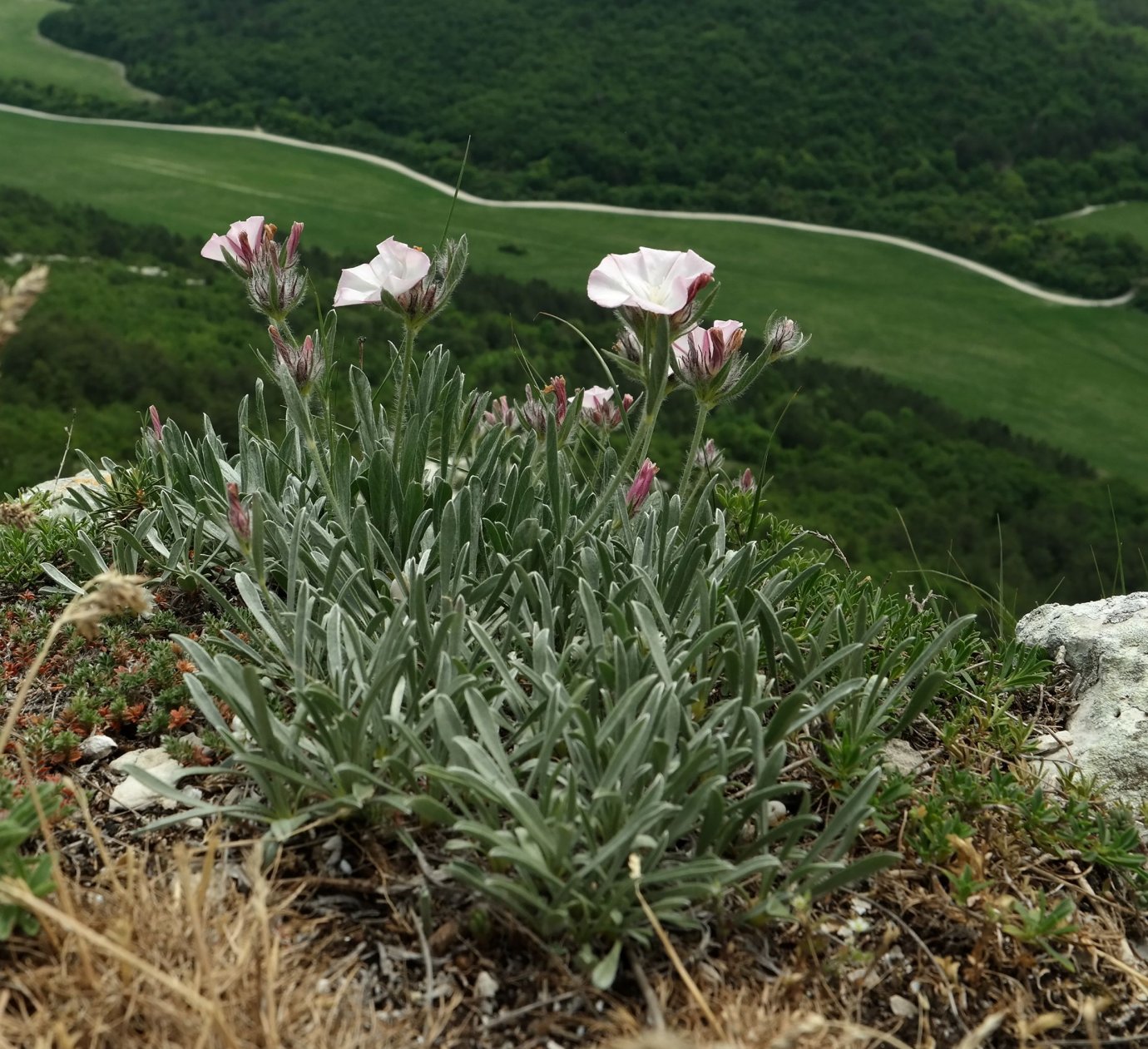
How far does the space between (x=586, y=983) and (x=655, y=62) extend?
7798cm

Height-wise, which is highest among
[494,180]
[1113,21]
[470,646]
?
[1113,21]

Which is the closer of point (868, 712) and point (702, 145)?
point (868, 712)

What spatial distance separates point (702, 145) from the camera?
2697 inches

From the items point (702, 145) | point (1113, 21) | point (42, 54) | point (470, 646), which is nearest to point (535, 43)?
point (702, 145)

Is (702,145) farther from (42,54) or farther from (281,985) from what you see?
(281,985)

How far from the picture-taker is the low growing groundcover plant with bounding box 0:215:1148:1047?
2059 mm

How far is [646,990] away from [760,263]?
55.8 metres

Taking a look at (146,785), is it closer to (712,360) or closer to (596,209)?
(712,360)

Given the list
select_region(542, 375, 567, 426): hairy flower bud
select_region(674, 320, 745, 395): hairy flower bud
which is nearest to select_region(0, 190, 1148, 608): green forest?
select_region(542, 375, 567, 426): hairy flower bud

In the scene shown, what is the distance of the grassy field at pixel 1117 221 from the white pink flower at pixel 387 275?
6431cm

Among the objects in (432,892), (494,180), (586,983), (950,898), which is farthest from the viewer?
(494,180)

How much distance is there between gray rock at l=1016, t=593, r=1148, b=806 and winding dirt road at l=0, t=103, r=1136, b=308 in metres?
55.2

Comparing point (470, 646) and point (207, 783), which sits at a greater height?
point (470, 646)

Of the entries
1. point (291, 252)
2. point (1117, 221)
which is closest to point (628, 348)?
point (291, 252)
